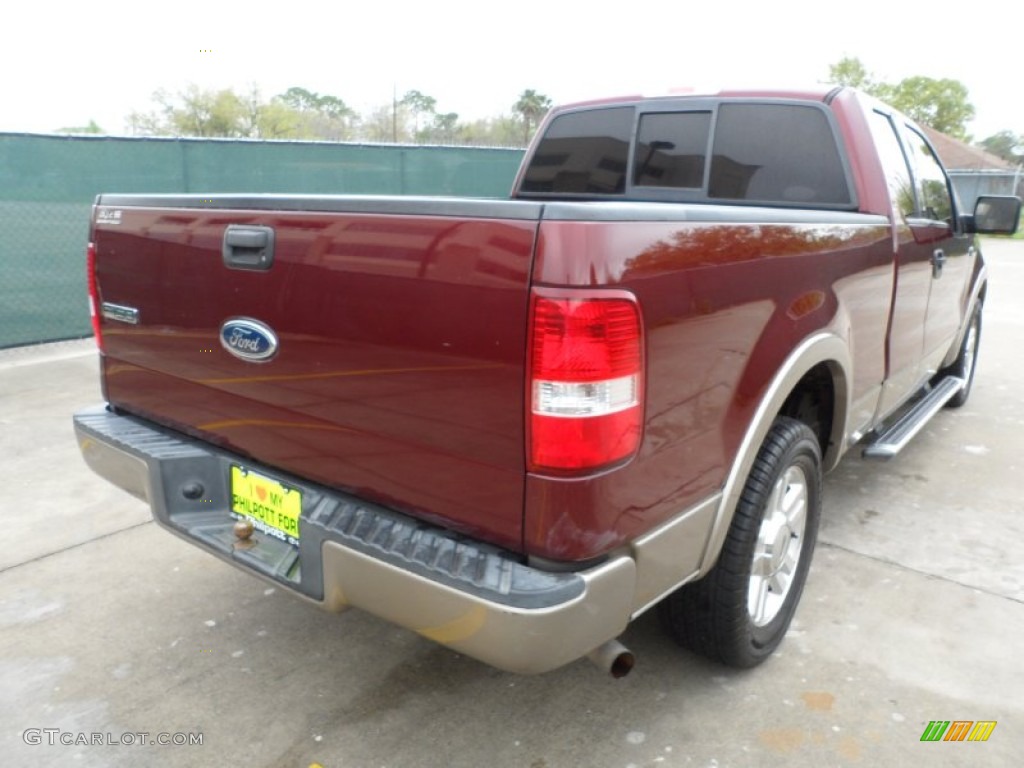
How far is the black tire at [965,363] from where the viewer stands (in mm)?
5695

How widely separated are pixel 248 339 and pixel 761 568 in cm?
170

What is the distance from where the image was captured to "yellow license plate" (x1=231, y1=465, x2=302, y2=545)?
2.25m

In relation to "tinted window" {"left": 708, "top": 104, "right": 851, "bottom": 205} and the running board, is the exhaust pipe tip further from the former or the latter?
"tinted window" {"left": 708, "top": 104, "right": 851, "bottom": 205}

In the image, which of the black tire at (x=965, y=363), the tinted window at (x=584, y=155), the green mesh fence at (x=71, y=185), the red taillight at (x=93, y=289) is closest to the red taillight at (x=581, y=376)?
the red taillight at (x=93, y=289)

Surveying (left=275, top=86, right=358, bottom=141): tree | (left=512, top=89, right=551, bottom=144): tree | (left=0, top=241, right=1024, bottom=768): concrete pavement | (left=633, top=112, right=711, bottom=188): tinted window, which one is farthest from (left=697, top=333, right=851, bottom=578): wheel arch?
(left=512, top=89, right=551, bottom=144): tree

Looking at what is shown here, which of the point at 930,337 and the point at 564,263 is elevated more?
the point at 564,263

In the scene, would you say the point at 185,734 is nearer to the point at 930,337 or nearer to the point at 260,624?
the point at 260,624

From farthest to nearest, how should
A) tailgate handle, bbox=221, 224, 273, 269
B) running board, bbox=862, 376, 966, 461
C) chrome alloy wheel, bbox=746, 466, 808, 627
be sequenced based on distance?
running board, bbox=862, 376, 966, 461 < chrome alloy wheel, bbox=746, 466, 808, 627 < tailgate handle, bbox=221, 224, 273, 269

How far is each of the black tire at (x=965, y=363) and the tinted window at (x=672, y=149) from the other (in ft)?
9.31

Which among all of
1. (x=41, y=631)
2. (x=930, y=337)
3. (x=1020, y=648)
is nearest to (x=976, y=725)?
(x=1020, y=648)

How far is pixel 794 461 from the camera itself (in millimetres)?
2686

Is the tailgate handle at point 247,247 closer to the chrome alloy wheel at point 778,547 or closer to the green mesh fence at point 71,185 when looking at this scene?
the chrome alloy wheel at point 778,547

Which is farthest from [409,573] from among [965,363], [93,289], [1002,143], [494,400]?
[1002,143]

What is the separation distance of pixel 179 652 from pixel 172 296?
4.06 ft
